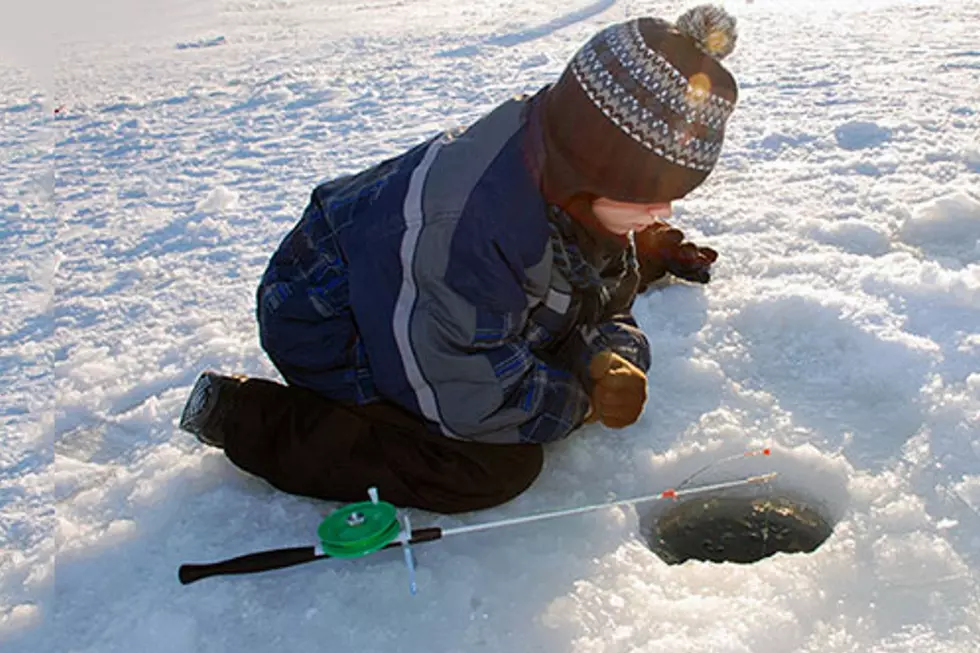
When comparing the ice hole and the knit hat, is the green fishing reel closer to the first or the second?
the ice hole

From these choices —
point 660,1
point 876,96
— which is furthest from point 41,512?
point 660,1

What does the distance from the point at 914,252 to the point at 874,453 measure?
1.26 m

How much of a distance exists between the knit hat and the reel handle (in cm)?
80

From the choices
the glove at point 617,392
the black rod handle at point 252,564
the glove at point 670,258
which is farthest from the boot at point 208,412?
the glove at point 670,258

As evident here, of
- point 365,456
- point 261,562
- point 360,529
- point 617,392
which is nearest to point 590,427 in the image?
point 617,392

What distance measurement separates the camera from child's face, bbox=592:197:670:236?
1829 mm

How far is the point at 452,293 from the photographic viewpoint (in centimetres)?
184

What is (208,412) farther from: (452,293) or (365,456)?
(452,293)

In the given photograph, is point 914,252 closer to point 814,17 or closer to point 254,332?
point 254,332

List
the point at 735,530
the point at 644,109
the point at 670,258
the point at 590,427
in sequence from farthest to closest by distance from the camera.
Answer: the point at 670,258, the point at 590,427, the point at 735,530, the point at 644,109

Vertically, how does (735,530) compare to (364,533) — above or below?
below

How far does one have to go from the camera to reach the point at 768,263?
10.1 ft

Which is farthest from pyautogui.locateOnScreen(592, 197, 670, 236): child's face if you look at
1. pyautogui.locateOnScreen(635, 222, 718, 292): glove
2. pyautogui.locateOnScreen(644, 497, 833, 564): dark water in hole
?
pyautogui.locateOnScreen(635, 222, 718, 292): glove

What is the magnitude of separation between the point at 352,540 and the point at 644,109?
105 centimetres
